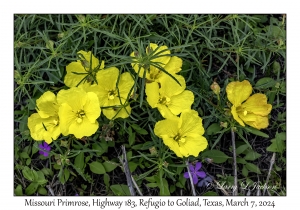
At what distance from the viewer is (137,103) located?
2.00 metres

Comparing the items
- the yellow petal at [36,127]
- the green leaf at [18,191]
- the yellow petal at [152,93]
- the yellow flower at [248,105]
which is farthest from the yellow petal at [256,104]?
the green leaf at [18,191]

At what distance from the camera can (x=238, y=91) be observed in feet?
6.31

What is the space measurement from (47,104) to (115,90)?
14.4 inches

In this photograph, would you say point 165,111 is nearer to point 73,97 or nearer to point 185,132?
point 185,132

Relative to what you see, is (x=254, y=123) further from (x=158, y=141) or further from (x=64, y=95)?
(x=64, y=95)

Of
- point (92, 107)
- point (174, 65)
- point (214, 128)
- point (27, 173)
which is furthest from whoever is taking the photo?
point (27, 173)

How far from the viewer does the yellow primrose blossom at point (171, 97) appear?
1.87m

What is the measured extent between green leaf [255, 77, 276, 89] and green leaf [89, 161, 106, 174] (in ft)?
3.42

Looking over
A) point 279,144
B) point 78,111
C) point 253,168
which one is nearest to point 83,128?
point 78,111
